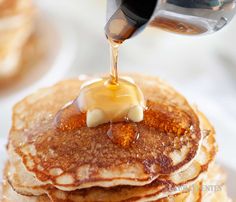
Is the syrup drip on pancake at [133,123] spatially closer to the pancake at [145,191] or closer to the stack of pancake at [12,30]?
the pancake at [145,191]

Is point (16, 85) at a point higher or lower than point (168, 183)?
lower

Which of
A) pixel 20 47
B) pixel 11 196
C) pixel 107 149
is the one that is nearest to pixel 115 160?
pixel 107 149

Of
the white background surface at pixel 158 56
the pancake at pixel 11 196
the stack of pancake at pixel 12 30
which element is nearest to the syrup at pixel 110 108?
the pancake at pixel 11 196

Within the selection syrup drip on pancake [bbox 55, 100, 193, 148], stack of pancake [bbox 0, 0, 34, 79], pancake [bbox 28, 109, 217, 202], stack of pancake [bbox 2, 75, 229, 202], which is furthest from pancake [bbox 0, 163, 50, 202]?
stack of pancake [bbox 0, 0, 34, 79]

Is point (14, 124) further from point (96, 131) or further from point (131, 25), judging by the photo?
point (131, 25)

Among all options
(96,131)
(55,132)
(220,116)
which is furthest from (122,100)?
(220,116)

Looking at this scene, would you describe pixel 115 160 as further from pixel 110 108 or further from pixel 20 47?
pixel 20 47

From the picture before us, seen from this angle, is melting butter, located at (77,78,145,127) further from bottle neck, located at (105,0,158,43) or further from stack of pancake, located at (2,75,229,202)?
bottle neck, located at (105,0,158,43)
